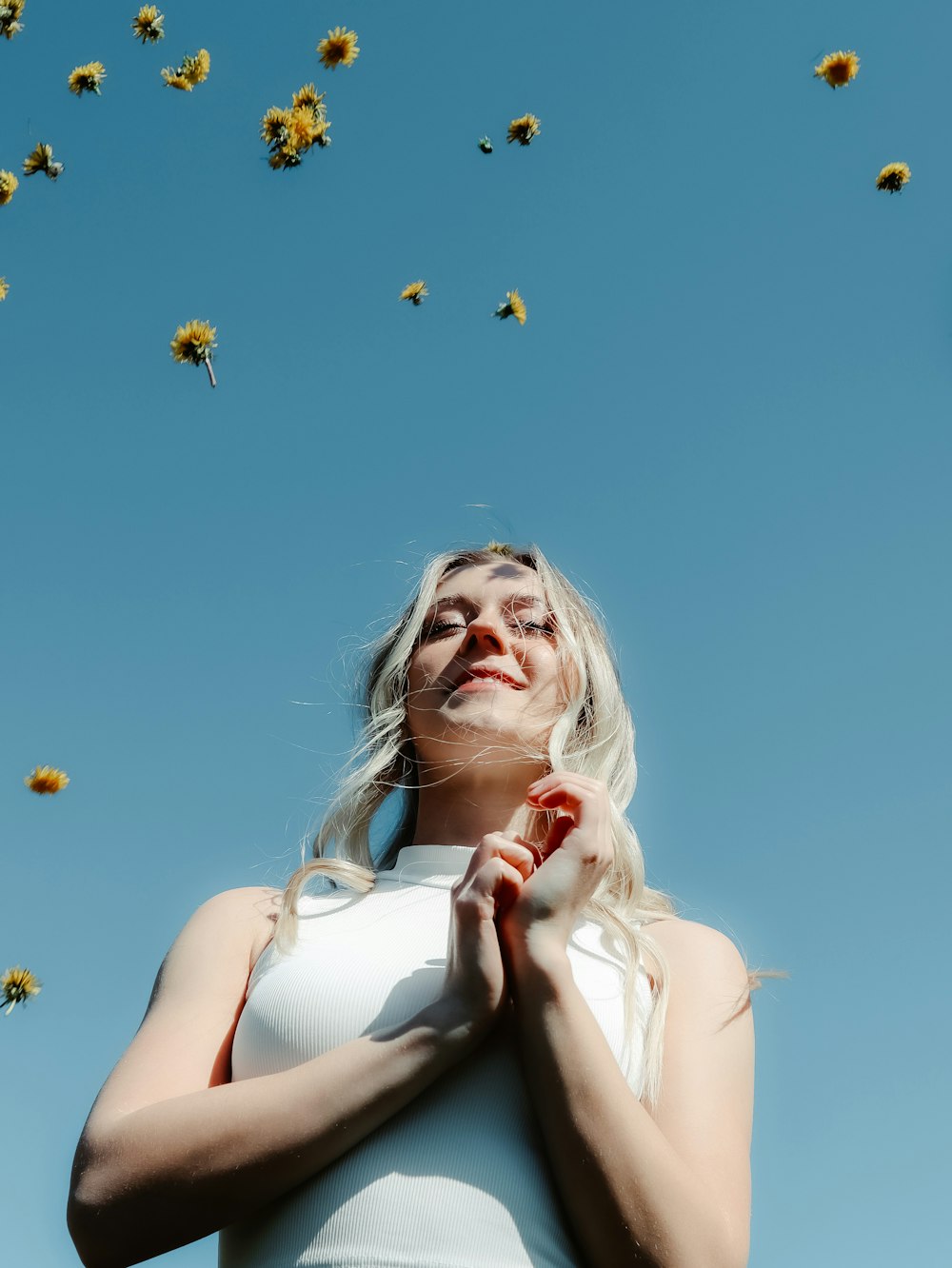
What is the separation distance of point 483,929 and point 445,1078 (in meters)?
0.31

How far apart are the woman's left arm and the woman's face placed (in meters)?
0.65

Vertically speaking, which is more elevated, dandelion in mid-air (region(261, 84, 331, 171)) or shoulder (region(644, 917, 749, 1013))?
dandelion in mid-air (region(261, 84, 331, 171))

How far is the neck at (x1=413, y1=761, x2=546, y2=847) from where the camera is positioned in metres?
3.23

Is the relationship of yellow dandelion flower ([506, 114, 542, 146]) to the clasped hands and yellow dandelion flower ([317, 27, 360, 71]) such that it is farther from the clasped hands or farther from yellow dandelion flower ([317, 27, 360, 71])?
the clasped hands

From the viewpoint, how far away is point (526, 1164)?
2.20 meters

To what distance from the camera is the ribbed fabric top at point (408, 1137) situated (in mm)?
2076

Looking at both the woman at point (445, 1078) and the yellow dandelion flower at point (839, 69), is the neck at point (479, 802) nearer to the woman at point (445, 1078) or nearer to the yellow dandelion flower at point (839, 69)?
the woman at point (445, 1078)

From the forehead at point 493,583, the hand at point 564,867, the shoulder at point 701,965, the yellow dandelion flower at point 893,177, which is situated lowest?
the shoulder at point 701,965

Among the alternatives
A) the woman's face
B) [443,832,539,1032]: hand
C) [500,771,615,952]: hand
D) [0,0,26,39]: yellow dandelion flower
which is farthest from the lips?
[0,0,26,39]: yellow dandelion flower

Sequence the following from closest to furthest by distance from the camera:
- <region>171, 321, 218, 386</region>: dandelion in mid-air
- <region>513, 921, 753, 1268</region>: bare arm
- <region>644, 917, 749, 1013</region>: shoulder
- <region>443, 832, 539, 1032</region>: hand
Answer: <region>513, 921, 753, 1268</region>: bare arm, <region>443, 832, 539, 1032</region>: hand, <region>644, 917, 749, 1013</region>: shoulder, <region>171, 321, 218, 386</region>: dandelion in mid-air

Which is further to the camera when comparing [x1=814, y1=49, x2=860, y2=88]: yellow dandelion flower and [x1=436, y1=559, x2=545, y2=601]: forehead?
[x1=814, y1=49, x2=860, y2=88]: yellow dandelion flower

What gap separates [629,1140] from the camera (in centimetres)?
207

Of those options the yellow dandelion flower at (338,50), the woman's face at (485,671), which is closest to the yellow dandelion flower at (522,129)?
the yellow dandelion flower at (338,50)

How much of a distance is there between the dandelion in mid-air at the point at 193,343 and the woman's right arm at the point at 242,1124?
3715mm
